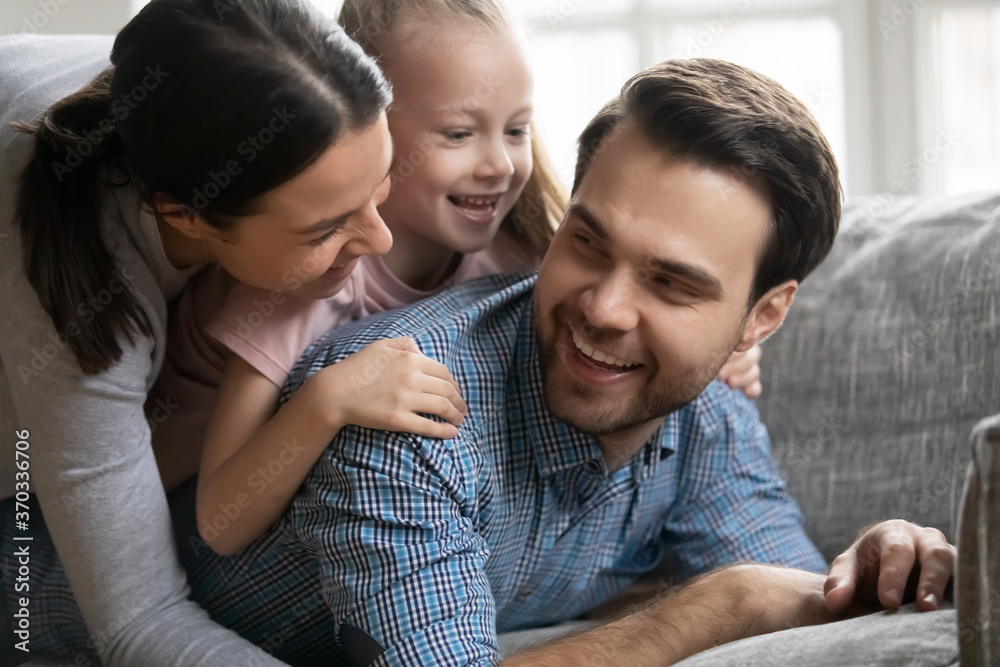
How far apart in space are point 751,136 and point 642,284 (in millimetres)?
244

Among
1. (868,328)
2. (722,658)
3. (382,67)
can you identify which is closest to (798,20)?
(868,328)

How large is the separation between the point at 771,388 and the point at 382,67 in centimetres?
90

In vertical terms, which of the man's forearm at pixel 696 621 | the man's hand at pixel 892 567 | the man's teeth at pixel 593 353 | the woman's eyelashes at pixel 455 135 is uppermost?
the woman's eyelashes at pixel 455 135

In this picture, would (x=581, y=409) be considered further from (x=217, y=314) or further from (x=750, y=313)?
(x=217, y=314)

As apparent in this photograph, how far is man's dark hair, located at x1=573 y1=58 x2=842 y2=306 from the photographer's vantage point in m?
1.35

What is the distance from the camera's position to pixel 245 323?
1.44m

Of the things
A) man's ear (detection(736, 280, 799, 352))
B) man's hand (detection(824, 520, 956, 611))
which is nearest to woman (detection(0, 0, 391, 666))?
man's ear (detection(736, 280, 799, 352))

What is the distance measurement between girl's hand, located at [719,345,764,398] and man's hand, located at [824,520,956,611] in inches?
14.6

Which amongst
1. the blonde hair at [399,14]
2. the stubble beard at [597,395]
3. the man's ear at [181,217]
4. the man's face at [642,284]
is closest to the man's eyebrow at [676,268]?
the man's face at [642,284]

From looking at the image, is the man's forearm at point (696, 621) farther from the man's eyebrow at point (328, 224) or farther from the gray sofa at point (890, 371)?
the man's eyebrow at point (328, 224)

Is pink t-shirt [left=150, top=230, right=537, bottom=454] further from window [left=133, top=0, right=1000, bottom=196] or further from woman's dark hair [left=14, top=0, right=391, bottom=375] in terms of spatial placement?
window [left=133, top=0, right=1000, bottom=196]

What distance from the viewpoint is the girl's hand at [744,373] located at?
167 centimetres

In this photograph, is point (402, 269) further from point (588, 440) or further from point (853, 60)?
point (853, 60)

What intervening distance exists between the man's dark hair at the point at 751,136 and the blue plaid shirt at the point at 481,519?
0.30 meters
